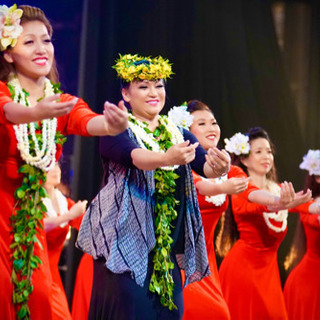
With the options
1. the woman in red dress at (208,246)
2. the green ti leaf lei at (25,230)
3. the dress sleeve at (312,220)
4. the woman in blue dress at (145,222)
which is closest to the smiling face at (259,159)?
the dress sleeve at (312,220)

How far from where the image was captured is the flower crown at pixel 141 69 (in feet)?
9.82

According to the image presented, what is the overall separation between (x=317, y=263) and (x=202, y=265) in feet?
7.18

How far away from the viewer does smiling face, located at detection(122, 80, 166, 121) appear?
2.99 m

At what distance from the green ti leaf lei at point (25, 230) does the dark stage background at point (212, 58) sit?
206cm

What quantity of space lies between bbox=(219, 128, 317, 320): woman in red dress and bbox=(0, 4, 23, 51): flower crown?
2.34 meters

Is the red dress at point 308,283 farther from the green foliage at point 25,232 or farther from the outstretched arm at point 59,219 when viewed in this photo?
the green foliage at point 25,232

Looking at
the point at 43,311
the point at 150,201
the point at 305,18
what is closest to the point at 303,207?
the point at 150,201

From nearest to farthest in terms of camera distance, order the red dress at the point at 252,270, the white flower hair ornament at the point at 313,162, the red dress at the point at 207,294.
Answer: the red dress at the point at 207,294 → the red dress at the point at 252,270 → the white flower hair ornament at the point at 313,162

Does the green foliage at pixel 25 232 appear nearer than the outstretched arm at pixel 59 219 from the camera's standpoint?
Yes

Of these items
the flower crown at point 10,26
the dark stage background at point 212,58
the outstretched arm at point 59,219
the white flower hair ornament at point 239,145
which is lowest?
the outstretched arm at point 59,219

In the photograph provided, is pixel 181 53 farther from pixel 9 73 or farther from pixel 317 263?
pixel 9 73

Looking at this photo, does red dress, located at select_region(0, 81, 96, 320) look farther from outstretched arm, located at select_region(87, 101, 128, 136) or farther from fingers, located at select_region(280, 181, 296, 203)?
fingers, located at select_region(280, 181, 296, 203)

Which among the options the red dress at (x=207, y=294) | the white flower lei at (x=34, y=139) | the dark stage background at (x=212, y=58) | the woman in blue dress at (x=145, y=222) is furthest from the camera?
the dark stage background at (x=212, y=58)

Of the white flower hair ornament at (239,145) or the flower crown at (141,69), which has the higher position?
the white flower hair ornament at (239,145)
